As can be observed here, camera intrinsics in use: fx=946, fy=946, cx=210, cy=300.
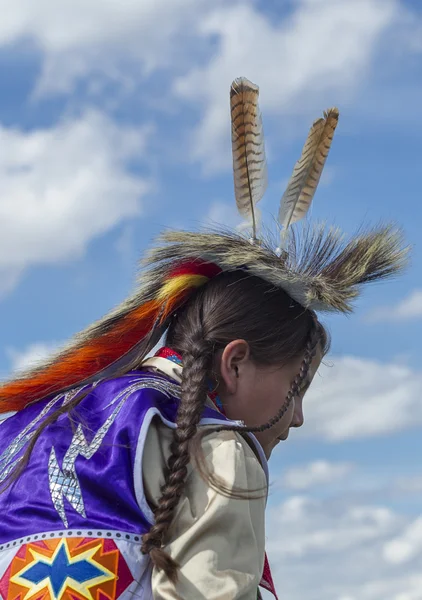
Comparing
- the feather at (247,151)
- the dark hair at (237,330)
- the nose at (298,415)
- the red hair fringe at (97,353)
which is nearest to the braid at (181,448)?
the dark hair at (237,330)

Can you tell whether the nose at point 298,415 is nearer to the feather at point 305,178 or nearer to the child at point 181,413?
Result: the child at point 181,413

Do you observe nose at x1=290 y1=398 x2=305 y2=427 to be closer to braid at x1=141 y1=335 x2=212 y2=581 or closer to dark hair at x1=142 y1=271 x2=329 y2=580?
dark hair at x1=142 y1=271 x2=329 y2=580

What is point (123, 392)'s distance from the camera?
7.74ft

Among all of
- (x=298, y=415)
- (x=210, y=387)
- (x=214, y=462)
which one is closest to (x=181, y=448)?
(x=214, y=462)

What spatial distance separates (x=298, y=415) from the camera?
9.32ft

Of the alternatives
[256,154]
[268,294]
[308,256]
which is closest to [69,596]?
[268,294]

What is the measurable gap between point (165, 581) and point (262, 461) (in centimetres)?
44

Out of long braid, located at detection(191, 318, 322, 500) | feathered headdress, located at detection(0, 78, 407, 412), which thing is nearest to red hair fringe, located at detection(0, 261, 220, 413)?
feathered headdress, located at detection(0, 78, 407, 412)

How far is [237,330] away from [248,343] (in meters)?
0.05

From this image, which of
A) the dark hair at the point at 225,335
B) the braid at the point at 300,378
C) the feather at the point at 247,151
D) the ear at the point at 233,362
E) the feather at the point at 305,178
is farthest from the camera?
the feather at the point at 305,178

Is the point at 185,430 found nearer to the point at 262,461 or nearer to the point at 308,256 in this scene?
the point at 262,461

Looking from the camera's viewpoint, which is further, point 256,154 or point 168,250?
point 256,154

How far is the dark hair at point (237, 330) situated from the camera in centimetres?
244

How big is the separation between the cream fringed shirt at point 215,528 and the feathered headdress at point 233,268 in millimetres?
490
